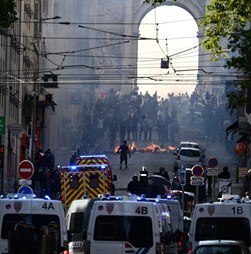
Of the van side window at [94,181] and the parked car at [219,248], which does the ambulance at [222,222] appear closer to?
the parked car at [219,248]

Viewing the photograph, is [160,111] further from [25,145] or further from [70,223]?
[70,223]

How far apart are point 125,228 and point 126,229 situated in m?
0.03

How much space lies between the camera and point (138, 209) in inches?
1170

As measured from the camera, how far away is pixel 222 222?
31500mm

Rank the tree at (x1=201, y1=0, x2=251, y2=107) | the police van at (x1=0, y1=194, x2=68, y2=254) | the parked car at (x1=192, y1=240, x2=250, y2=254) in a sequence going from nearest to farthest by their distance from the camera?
1. the parked car at (x1=192, y1=240, x2=250, y2=254)
2. the police van at (x1=0, y1=194, x2=68, y2=254)
3. the tree at (x1=201, y1=0, x2=251, y2=107)

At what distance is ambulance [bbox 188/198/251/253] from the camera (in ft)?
103

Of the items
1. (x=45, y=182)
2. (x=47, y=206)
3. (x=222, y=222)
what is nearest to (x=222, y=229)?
(x=222, y=222)

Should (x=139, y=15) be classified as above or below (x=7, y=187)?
above

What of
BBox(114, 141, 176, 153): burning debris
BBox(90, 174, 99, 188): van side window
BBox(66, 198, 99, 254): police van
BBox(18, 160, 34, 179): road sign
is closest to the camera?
BBox(66, 198, 99, 254): police van

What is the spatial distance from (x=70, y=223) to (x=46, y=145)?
59150 millimetres

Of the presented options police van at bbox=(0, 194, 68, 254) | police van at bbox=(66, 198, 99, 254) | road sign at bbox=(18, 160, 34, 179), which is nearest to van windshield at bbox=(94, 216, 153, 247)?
police van at bbox=(0, 194, 68, 254)

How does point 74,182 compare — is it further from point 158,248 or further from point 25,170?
point 158,248

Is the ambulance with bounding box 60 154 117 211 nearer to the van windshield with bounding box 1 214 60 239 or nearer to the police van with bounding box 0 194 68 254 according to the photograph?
the police van with bounding box 0 194 68 254

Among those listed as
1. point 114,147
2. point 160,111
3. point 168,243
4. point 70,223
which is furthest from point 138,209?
point 160,111
